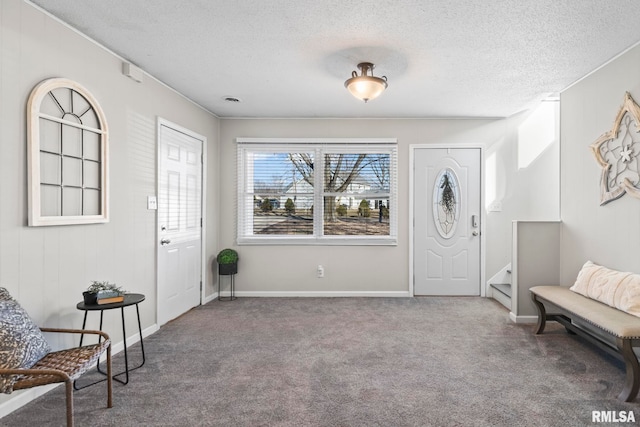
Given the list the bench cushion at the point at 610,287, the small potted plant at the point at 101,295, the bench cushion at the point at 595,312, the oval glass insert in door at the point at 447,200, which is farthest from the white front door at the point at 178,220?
the bench cushion at the point at 610,287

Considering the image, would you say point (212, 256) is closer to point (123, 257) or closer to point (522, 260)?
point (123, 257)

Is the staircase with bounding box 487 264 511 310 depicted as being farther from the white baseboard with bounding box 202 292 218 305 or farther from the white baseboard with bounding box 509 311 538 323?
the white baseboard with bounding box 202 292 218 305

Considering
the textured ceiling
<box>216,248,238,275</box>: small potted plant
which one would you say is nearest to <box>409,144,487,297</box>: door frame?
the textured ceiling

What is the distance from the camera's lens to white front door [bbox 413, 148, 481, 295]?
511 cm

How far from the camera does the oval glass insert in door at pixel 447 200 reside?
5.12 metres

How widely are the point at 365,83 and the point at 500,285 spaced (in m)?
3.52

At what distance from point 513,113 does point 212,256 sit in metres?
4.53

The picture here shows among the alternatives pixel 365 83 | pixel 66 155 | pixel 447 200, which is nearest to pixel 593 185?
pixel 447 200

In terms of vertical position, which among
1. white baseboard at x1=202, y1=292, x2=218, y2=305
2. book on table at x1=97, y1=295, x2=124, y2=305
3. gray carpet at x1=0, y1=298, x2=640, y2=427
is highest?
book on table at x1=97, y1=295, x2=124, y2=305

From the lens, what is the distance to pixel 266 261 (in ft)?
17.0

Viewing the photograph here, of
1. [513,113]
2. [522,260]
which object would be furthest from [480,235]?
[513,113]

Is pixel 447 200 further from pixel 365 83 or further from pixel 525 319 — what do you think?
pixel 365 83

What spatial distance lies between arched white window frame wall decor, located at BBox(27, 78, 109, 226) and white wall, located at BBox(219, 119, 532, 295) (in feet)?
7.68

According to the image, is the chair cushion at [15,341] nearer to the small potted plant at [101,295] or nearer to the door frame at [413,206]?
the small potted plant at [101,295]
